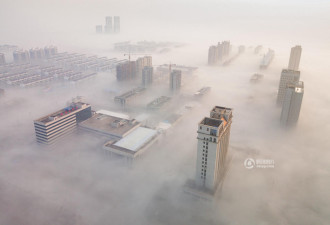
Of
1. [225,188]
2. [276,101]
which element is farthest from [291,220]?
[276,101]

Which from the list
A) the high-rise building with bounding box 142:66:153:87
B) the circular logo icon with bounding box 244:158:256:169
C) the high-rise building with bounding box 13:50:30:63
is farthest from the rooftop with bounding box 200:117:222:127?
the high-rise building with bounding box 13:50:30:63

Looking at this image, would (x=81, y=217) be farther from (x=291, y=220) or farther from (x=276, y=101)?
(x=276, y=101)

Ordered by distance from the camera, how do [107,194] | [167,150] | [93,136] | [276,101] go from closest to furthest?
[107,194], [167,150], [93,136], [276,101]

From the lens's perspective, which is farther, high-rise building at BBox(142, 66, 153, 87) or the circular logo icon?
high-rise building at BBox(142, 66, 153, 87)

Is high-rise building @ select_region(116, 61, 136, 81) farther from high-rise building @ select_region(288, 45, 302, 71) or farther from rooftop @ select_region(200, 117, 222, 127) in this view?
rooftop @ select_region(200, 117, 222, 127)

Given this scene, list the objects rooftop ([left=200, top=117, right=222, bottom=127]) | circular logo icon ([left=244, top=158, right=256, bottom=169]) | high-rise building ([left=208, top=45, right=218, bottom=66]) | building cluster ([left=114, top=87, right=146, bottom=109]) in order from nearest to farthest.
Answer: rooftop ([left=200, top=117, right=222, bottom=127]), circular logo icon ([left=244, top=158, right=256, bottom=169]), building cluster ([left=114, top=87, right=146, bottom=109]), high-rise building ([left=208, top=45, right=218, bottom=66])

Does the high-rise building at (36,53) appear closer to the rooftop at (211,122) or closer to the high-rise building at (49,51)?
the high-rise building at (49,51)
